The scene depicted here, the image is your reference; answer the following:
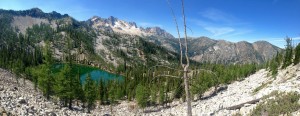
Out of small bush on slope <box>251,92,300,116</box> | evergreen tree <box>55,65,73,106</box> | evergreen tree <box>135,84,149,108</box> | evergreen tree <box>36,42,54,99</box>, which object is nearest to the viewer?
small bush on slope <box>251,92,300,116</box>

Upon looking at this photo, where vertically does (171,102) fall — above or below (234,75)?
below

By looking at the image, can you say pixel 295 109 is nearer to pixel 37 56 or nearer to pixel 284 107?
pixel 284 107

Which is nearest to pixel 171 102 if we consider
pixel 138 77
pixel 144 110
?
pixel 144 110

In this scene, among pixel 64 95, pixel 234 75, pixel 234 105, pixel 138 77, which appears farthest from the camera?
pixel 138 77

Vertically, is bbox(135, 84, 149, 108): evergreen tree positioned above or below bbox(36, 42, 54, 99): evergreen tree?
below

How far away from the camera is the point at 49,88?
194 ft

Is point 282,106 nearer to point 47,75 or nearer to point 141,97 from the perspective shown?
point 47,75

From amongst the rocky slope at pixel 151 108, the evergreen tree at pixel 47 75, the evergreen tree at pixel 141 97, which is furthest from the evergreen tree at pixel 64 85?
the evergreen tree at pixel 141 97

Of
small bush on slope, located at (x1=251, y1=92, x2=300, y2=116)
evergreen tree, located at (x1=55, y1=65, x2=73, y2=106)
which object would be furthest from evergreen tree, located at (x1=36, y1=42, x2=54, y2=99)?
small bush on slope, located at (x1=251, y1=92, x2=300, y2=116)

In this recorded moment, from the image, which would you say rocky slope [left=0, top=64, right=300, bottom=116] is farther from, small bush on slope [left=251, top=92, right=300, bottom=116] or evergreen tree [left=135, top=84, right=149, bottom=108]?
evergreen tree [left=135, top=84, right=149, bottom=108]

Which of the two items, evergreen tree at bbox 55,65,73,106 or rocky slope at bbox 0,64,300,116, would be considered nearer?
rocky slope at bbox 0,64,300,116

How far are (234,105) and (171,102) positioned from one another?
58.4 meters

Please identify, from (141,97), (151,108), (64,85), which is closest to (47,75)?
(64,85)

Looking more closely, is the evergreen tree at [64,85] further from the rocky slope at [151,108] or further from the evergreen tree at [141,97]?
the evergreen tree at [141,97]
